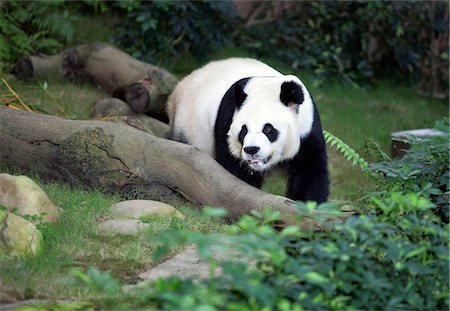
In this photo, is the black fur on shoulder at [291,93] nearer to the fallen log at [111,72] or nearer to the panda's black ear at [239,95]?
the panda's black ear at [239,95]

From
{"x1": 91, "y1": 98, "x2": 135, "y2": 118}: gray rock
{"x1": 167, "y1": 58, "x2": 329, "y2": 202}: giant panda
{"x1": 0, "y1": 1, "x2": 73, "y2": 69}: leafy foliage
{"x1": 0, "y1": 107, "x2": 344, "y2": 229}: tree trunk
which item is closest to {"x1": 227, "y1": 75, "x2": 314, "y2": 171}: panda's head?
{"x1": 167, "y1": 58, "x2": 329, "y2": 202}: giant panda

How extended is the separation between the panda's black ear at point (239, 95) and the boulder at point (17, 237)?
75.7 inches

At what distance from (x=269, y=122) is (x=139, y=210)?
1.08 metres

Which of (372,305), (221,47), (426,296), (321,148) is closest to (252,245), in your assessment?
(372,305)

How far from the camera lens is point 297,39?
437 inches

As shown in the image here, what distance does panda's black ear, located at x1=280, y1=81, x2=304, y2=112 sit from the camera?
545 centimetres

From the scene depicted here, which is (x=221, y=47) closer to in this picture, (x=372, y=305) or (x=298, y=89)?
(x=298, y=89)

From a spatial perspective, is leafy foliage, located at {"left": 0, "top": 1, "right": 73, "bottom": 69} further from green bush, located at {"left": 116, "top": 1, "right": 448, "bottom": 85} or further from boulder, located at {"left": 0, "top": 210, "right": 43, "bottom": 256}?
boulder, located at {"left": 0, "top": 210, "right": 43, "bottom": 256}

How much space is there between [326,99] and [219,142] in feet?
14.0

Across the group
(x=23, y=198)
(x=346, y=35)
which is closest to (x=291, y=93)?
(x=23, y=198)

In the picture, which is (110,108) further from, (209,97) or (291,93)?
(291,93)

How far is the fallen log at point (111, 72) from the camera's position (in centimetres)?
807

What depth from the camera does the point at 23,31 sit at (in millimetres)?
8945

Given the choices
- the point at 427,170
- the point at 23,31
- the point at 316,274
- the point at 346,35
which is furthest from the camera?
the point at 346,35
